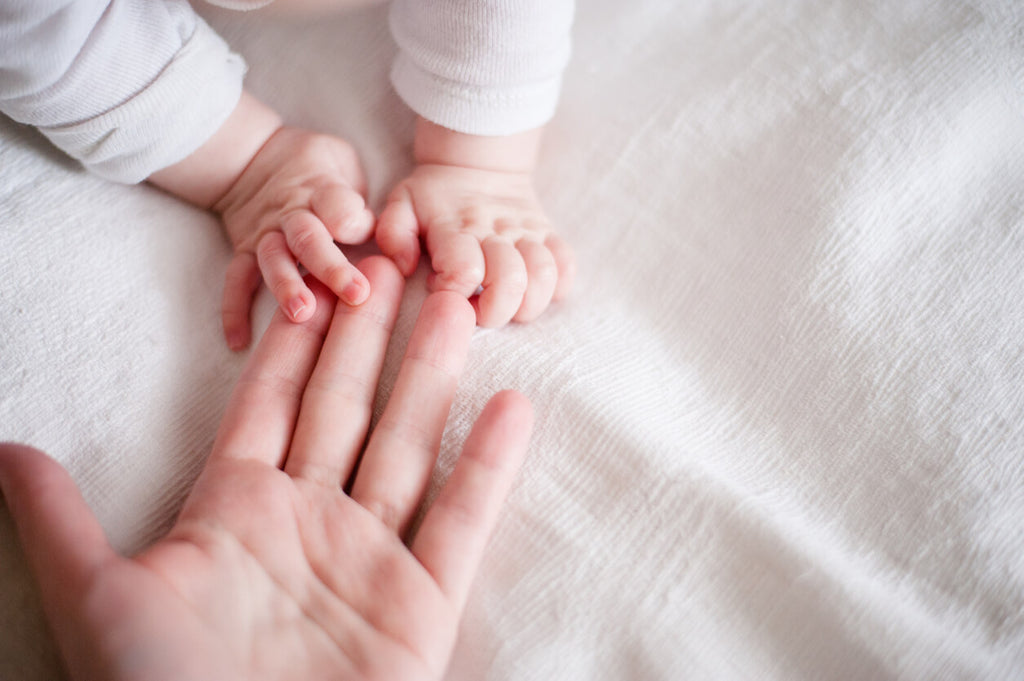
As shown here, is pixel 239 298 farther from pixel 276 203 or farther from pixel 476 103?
pixel 476 103

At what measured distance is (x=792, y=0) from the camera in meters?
0.73

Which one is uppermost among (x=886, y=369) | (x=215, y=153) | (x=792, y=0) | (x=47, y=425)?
(x=792, y=0)

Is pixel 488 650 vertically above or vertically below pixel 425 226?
below

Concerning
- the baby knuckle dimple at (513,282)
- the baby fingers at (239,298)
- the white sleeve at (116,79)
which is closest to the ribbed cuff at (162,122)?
the white sleeve at (116,79)

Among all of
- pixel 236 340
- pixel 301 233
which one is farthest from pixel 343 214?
pixel 236 340

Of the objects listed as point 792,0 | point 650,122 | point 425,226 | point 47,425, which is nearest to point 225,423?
point 47,425

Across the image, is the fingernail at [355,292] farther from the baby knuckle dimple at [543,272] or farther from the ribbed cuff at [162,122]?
the ribbed cuff at [162,122]

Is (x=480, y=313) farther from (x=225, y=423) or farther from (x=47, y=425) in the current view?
(x=47, y=425)

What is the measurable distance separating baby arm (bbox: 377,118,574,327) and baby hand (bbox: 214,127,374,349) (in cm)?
5

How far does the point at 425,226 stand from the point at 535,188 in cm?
15

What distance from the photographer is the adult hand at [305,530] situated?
0.38 m

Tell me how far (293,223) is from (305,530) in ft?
0.89

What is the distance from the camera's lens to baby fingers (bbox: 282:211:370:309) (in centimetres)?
54

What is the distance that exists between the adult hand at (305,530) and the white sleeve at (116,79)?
0.23 metres
